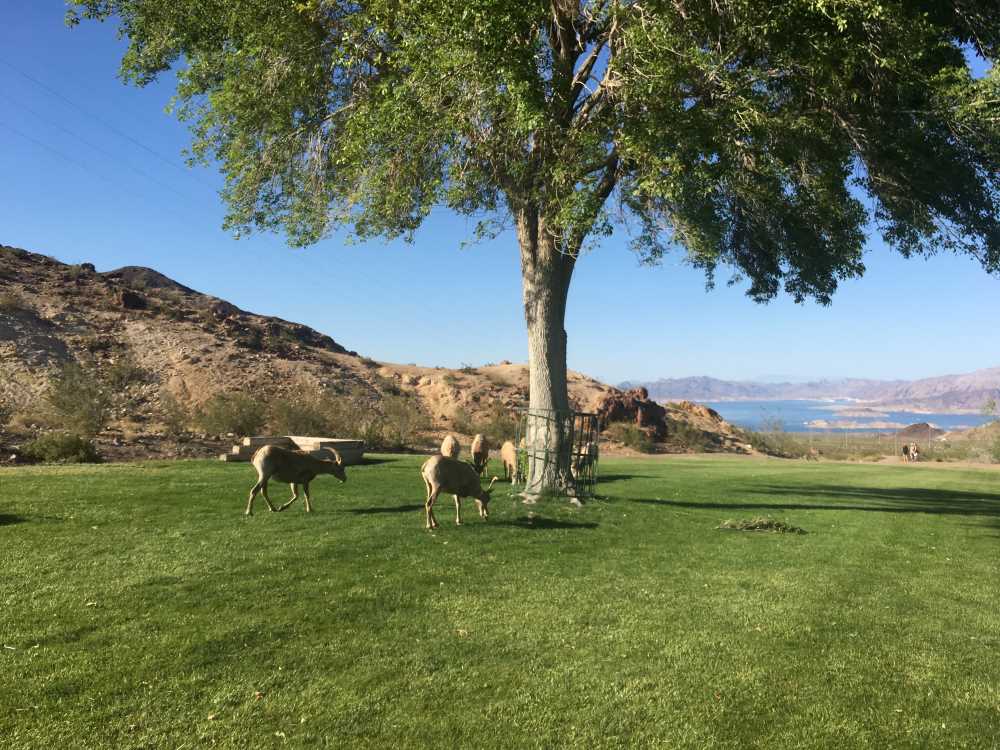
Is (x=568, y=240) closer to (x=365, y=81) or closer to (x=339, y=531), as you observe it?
(x=365, y=81)

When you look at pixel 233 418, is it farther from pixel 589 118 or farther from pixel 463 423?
pixel 589 118

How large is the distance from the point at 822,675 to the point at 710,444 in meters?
Answer: 50.8

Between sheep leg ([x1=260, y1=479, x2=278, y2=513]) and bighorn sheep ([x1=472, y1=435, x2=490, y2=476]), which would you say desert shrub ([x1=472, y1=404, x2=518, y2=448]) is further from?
sheep leg ([x1=260, y1=479, x2=278, y2=513])

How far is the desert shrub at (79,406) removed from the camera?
26.7 m

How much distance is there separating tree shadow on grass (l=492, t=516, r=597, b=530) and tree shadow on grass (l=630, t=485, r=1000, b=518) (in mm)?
3628

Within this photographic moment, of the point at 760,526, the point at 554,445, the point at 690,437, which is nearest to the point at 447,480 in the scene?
the point at 554,445

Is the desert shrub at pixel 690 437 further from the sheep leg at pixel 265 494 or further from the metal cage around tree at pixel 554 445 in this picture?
the sheep leg at pixel 265 494

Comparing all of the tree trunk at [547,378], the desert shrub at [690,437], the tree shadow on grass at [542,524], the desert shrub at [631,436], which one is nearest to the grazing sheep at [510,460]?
the tree trunk at [547,378]

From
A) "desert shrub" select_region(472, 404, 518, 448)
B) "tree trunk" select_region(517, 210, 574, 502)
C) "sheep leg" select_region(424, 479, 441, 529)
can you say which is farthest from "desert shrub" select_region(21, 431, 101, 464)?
"desert shrub" select_region(472, 404, 518, 448)

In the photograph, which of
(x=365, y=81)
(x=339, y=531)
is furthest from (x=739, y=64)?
(x=339, y=531)

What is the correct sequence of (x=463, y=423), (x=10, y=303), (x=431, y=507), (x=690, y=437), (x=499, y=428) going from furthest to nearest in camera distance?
(x=690, y=437) → (x=463, y=423) → (x=10, y=303) → (x=499, y=428) → (x=431, y=507)

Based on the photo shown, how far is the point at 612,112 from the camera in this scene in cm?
1350

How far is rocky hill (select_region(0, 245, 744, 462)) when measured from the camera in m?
45.0

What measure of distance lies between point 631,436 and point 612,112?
1467 inches
